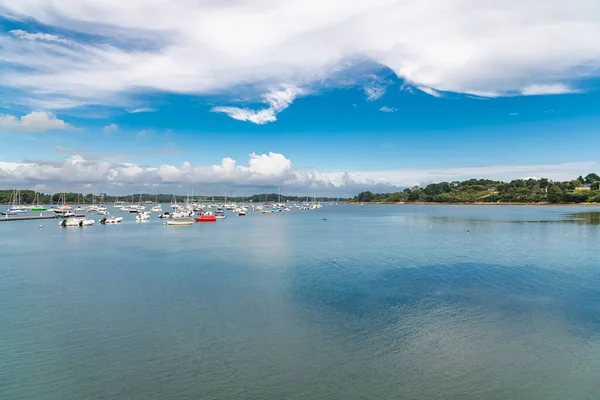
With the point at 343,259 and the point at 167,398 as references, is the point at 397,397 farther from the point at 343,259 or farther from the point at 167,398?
the point at 343,259

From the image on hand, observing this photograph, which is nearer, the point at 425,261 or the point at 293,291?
the point at 293,291

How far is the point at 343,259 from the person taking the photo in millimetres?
45688

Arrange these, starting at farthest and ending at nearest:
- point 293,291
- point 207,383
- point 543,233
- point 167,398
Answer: point 543,233
point 293,291
point 207,383
point 167,398

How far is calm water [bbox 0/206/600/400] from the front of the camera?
15769 mm

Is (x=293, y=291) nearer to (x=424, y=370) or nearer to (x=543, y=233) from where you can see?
(x=424, y=370)

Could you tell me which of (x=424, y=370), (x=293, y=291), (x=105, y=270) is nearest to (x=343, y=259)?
(x=293, y=291)

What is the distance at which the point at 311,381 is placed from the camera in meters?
16.0

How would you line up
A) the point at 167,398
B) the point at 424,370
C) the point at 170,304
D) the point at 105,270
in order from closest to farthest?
the point at 167,398 < the point at 424,370 < the point at 170,304 < the point at 105,270

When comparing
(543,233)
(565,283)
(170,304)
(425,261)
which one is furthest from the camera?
(543,233)

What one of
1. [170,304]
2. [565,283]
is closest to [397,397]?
[170,304]

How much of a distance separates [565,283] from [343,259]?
20.9 meters

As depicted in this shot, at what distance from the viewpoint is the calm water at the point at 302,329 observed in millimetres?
15769

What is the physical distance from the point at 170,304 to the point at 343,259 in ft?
75.4

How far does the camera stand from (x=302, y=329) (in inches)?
857
